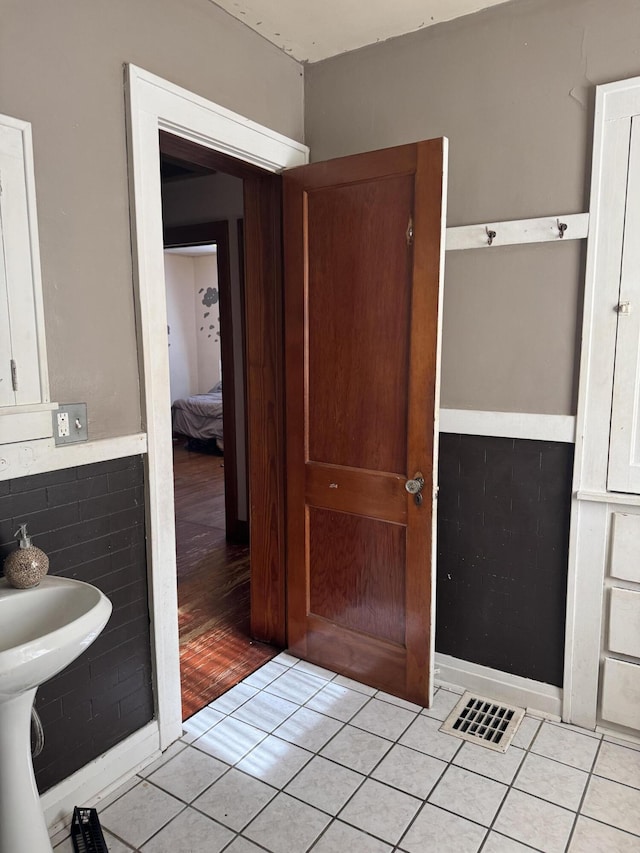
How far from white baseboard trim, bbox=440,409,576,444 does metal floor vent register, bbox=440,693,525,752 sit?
3.47ft

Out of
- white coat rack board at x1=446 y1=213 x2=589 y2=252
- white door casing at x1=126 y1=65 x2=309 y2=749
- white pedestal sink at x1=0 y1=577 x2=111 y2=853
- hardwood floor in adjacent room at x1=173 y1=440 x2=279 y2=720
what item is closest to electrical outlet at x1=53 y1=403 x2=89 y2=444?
white door casing at x1=126 y1=65 x2=309 y2=749

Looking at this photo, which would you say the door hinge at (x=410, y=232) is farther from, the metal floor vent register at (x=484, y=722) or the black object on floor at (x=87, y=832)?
the black object on floor at (x=87, y=832)

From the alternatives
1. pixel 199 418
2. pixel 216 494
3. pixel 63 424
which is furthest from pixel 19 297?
pixel 199 418

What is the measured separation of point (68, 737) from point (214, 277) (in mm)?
7889

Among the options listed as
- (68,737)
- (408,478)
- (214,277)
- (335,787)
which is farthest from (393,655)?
(214,277)

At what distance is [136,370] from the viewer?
1.95 m

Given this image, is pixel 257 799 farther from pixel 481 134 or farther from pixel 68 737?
pixel 481 134

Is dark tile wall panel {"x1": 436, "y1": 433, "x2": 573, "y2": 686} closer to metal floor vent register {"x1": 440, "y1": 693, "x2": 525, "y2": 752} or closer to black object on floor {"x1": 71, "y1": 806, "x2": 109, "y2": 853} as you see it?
metal floor vent register {"x1": 440, "y1": 693, "x2": 525, "y2": 752}

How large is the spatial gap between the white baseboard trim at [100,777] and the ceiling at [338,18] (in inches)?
99.2

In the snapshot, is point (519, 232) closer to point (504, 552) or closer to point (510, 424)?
point (510, 424)

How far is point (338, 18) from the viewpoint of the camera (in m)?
2.21

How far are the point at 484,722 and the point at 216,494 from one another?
3710mm

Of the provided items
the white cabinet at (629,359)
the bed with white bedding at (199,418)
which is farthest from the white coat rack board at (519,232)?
the bed with white bedding at (199,418)

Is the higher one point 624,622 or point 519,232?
point 519,232
